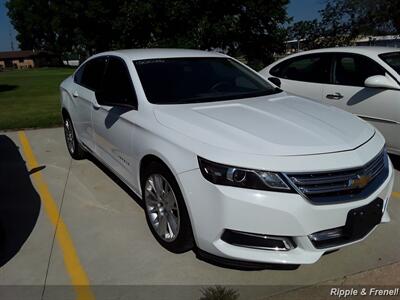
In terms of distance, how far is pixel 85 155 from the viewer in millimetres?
6254

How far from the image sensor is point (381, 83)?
5047mm

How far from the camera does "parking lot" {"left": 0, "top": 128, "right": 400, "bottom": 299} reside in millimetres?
3104

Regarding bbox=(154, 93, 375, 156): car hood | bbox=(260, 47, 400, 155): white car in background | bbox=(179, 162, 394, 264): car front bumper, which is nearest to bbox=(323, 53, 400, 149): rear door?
bbox=(260, 47, 400, 155): white car in background

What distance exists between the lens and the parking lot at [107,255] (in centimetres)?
310

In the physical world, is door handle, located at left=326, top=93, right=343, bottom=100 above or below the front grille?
below

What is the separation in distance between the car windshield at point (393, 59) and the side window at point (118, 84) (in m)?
3.30

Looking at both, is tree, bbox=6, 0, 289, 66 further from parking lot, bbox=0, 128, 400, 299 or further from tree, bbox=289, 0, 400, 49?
parking lot, bbox=0, 128, 400, 299

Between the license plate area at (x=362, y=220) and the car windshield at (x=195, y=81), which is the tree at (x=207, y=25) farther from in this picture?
the license plate area at (x=362, y=220)

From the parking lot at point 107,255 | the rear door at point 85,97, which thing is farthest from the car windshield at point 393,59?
the rear door at point 85,97

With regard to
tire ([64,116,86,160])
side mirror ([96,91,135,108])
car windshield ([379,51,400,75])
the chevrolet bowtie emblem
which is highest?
car windshield ([379,51,400,75])

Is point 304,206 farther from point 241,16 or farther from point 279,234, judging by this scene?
point 241,16

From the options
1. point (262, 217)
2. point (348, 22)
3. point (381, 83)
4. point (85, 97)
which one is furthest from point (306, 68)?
point (348, 22)

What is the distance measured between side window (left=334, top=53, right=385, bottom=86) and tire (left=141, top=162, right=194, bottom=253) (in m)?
3.35

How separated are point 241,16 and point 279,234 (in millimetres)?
13264
